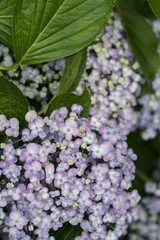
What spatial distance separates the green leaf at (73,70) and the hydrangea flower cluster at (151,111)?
26 cm

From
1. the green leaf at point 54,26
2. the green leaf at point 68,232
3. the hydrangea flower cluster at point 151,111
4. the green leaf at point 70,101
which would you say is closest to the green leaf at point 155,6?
the green leaf at point 54,26

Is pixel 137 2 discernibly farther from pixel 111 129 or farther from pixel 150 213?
pixel 150 213

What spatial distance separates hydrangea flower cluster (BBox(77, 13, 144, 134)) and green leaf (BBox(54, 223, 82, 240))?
0.26 m

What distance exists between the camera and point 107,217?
61 cm

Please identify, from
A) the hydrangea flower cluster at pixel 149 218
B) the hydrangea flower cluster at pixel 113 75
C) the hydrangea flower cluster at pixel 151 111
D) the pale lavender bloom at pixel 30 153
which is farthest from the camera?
the hydrangea flower cluster at pixel 149 218

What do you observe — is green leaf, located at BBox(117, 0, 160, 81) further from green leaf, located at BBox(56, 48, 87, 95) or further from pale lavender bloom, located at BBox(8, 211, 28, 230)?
pale lavender bloom, located at BBox(8, 211, 28, 230)

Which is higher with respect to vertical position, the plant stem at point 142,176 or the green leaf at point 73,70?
the green leaf at point 73,70

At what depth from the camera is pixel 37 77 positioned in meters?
0.75

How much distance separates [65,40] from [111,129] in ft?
0.57

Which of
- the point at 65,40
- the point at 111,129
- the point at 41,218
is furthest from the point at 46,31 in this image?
the point at 41,218

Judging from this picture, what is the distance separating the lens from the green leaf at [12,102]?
597 millimetres

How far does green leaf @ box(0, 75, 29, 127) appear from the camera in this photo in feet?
1.96

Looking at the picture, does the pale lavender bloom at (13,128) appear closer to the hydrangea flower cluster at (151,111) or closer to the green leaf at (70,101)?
the green leaf at (70,101)

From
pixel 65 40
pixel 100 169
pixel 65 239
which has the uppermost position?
pixel 65 40
